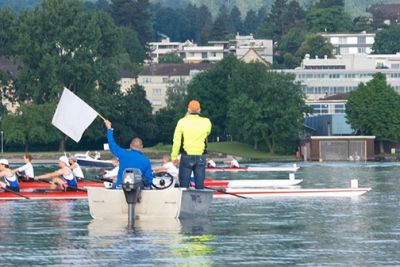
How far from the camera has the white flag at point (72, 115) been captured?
1690 inches

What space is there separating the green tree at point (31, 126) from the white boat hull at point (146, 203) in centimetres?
9536

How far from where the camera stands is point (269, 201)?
153 ft

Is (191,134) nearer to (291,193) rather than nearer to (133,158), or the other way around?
(133,158)

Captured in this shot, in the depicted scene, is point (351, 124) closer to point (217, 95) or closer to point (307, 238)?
point (217, 95)

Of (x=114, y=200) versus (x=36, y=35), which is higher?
(x=36, y=35)

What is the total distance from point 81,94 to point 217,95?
1437cm

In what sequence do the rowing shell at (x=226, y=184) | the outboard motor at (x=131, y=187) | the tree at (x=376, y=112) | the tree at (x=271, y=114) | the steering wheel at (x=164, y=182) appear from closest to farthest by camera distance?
the outboard motor at (x=131, y=187), the steering wheel at (x=164, y=182), the rowing shell at (x=226, y=184), the tree at (x=271, y=114), the tree at (x=376, y=112)

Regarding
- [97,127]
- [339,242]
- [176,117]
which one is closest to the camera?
[339,242]

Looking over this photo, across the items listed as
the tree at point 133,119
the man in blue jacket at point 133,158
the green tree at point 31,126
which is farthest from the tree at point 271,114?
the man in blue jacket at point 133,158

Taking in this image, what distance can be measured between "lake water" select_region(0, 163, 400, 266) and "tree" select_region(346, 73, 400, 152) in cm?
9217

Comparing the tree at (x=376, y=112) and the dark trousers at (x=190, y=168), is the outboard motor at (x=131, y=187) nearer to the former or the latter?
the dark trousers at (x=190, y=168)

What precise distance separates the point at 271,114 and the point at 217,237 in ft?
338

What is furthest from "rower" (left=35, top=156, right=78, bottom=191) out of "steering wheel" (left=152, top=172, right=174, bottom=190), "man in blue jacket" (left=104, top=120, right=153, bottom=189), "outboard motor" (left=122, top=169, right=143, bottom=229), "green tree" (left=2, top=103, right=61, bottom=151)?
"green tree" (left=2, top=103, right=61, bottom=151)

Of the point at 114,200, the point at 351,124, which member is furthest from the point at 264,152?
the point at 114,200
